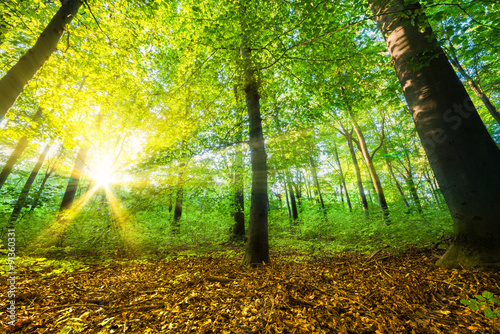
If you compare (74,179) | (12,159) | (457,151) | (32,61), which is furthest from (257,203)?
(12,159)

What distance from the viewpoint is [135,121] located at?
24.0ft

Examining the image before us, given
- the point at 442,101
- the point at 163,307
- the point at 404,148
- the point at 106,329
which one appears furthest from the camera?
the point at 404,148

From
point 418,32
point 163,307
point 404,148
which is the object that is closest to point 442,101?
point 418,32

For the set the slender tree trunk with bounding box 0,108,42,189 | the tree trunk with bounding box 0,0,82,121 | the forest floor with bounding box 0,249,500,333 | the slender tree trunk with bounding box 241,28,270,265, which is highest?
the slender tree trunk with bounding box 0,108,42,189

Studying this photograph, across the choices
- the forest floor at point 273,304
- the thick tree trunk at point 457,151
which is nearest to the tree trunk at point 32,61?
the forest floor at point 273,304

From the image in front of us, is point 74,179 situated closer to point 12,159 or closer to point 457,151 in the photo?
point 12,159

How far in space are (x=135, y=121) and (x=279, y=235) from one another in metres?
8.77

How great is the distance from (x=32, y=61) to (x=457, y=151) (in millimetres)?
6603

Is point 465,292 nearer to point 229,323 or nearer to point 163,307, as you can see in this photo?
point 229,323

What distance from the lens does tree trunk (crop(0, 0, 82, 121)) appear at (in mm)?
2602

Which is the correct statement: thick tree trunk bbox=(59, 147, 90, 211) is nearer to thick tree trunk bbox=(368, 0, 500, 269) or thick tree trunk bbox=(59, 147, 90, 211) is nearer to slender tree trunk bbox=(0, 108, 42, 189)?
slender tree trunk bbox=(0, 108, 42, 189)

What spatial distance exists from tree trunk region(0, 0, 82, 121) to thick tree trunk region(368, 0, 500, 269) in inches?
199

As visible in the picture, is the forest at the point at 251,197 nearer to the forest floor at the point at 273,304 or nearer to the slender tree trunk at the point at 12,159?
the forest floor at the point at 273,304

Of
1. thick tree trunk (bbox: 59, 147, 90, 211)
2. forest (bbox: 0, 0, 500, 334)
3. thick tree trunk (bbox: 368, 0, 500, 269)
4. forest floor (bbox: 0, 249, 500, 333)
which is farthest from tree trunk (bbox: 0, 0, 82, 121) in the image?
thick tree trunk (bbox: 59, 147, 90, 211)
